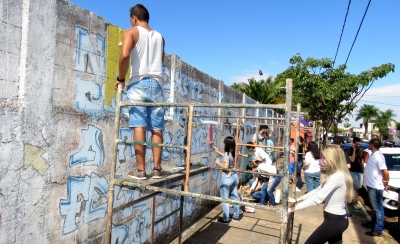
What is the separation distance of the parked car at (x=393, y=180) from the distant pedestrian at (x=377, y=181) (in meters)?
1.04

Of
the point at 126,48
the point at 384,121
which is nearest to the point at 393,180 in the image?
the point at 126,48

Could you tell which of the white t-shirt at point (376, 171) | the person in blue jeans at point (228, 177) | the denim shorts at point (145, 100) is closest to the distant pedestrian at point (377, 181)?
the white t-shirt at point (376, 171)

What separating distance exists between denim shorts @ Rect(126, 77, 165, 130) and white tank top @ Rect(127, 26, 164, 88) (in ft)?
0.22

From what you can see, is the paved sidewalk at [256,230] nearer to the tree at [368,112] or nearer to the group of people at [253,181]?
the group of people at [253,181]

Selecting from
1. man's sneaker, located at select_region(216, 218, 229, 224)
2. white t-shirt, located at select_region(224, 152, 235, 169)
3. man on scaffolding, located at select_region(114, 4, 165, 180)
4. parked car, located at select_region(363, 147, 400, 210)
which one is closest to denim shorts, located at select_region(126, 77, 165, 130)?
man on scaffolding, located at select_region(114, 4, 165, 180)

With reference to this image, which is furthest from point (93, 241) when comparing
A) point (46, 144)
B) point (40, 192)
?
point (46, 144)

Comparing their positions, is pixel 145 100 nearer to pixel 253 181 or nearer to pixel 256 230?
pixel 256 230

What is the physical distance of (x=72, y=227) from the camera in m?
3.02

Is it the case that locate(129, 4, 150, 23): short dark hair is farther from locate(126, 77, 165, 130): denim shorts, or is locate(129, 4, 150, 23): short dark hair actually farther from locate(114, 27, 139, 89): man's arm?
locate(126, 77, 165, 130): denim shorts

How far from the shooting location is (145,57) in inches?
117

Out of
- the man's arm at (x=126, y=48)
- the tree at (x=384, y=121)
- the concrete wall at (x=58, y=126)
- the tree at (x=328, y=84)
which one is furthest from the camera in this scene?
the tree at (x=384, y=121)

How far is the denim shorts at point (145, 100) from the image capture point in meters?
2.97

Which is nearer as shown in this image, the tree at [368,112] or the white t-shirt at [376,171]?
the white t-shirt at [376,171]

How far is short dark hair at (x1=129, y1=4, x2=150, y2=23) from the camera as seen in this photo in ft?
9.84
